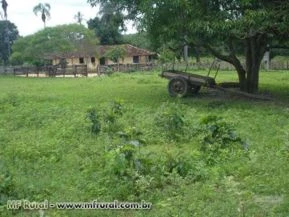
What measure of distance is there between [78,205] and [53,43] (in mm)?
52268

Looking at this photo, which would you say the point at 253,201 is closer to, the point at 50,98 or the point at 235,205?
the point at 235,205

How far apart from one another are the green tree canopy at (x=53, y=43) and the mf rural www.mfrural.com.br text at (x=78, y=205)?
51629mm

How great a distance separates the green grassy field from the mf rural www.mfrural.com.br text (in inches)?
3.5

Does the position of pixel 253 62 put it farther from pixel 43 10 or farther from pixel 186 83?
pixel 43 10

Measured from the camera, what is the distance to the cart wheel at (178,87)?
17.9 metres

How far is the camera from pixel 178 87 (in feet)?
59.4

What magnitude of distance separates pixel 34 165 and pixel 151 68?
3780 cm

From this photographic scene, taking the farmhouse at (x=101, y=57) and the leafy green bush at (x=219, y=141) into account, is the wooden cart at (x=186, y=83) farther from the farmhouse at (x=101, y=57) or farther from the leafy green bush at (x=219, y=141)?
the farmhouse at (x=101, y=57)

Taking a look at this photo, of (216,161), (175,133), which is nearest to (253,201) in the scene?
(216,161)

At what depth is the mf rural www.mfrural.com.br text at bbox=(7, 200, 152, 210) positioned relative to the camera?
5895mm

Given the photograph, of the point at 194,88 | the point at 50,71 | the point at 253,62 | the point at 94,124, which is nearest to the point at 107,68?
the point at 50,71

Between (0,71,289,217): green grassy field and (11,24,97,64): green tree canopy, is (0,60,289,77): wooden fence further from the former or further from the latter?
(0,71,289,217): green grassy field

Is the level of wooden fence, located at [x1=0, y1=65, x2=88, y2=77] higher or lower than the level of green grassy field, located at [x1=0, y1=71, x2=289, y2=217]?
higher

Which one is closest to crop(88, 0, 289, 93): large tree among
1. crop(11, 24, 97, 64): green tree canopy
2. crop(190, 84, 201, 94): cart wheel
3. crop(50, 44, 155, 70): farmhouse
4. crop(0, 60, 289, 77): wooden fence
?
crop(190, 84, 201, 94): cart wheel
